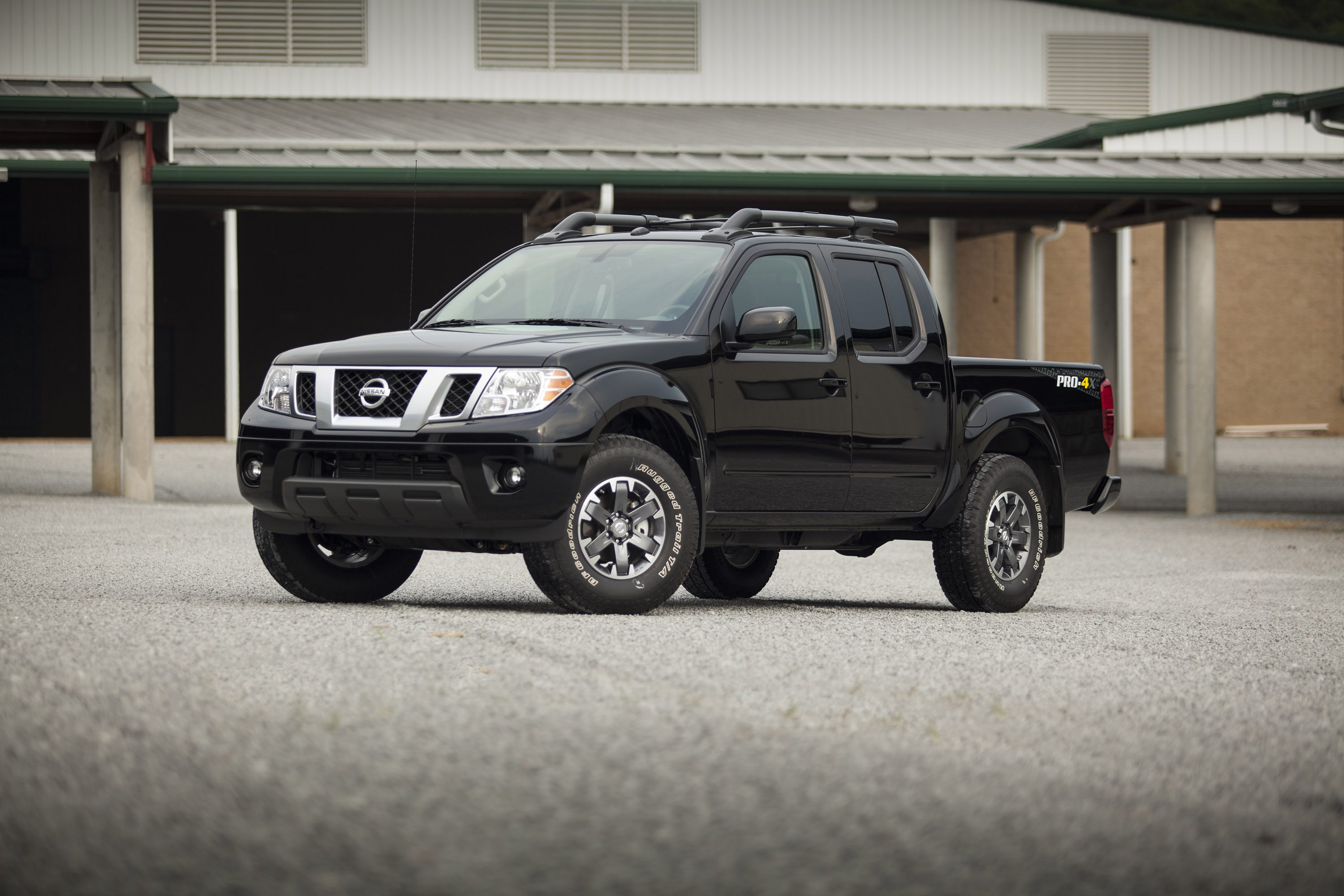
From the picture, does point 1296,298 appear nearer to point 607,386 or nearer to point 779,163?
point 779,163

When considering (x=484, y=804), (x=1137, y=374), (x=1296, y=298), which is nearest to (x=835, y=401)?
(x=484, y=804)

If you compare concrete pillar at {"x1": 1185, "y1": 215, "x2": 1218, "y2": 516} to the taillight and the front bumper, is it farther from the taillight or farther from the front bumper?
the front bumper

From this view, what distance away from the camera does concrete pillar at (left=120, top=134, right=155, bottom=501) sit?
1753cm

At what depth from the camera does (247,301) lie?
35.8 meters

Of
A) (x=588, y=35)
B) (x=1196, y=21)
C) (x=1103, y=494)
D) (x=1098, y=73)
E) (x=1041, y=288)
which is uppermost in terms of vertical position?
(x=1196, y=21)

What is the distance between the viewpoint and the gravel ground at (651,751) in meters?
4.12

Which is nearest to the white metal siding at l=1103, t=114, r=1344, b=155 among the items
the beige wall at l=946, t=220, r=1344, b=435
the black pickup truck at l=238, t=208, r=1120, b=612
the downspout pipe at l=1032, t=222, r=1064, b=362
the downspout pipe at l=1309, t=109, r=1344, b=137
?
the downspout pipe at l=1032, t=222, r=1064, b=362

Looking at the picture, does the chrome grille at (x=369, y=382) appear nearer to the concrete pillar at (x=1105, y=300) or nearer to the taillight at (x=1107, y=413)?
the taillight at (x=1107, y=413)

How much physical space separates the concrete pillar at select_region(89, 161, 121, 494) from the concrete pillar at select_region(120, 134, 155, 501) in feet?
Answer: 2.53

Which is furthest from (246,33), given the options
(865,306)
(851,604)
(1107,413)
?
(865,306)

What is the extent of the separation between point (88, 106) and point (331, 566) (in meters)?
9.27

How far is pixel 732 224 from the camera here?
9.45 metres

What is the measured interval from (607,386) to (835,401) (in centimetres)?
163

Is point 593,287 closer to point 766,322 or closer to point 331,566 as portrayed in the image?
point 766,322
